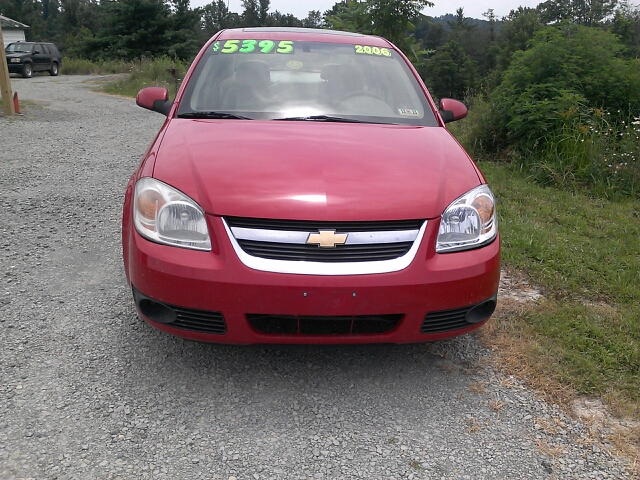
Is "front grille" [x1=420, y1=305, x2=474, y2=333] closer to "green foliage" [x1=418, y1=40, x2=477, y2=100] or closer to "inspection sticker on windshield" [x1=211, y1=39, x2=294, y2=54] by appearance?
"inspection sticker on windshield" [x1=211, y1=39, x2=294, y2=54]

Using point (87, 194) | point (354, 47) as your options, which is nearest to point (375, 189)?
point (354, 47)

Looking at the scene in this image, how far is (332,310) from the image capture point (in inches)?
89.5

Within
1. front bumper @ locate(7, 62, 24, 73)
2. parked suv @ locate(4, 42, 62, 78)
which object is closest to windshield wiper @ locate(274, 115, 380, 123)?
parked suv @ locate(4, 42, 62, 78)

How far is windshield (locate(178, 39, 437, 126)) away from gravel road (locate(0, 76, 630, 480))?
1288 millimetres

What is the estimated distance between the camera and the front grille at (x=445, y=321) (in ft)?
7.99

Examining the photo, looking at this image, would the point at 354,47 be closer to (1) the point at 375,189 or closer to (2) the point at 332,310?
(1) the point at 375,189

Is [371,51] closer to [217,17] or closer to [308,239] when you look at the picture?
[308,239]

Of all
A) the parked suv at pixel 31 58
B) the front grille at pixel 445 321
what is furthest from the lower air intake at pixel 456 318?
the parked suv at pixel 31 58

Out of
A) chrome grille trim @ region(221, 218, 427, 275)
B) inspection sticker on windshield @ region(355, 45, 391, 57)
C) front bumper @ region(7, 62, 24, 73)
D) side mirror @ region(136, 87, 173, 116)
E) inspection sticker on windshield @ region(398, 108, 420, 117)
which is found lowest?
front bumper @ region(7, 62, 24, 73)

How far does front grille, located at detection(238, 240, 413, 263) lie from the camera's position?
7.52ft

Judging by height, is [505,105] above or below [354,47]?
below

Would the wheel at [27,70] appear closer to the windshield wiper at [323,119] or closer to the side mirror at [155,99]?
the side mirror at [155,99]

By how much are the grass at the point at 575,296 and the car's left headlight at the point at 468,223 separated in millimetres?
726

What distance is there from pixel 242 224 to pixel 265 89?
1.44 m
